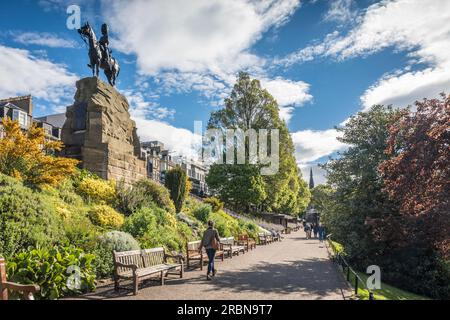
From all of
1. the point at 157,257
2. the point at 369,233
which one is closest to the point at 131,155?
the point at 157,257

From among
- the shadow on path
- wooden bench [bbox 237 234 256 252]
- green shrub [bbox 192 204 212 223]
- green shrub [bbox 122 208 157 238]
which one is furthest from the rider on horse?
the shadow on path

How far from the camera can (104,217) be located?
12242 mm

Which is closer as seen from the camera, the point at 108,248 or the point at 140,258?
the point at 140,258

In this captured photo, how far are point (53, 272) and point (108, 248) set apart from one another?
99.4 inches

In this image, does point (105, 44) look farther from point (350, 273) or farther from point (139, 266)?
point (350, 273)

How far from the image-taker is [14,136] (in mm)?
12250

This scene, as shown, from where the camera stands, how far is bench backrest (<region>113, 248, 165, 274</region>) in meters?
8.32

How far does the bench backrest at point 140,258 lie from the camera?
832 cm

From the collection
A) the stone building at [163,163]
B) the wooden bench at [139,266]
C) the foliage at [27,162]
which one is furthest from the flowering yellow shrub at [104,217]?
the stone building at [163,163]

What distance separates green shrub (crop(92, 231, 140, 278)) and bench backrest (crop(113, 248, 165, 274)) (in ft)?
1.25

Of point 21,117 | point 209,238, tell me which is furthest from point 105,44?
point 21,117

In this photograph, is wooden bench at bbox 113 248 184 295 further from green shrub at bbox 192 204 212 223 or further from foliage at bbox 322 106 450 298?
green shrub at bbox 192 204 212 223

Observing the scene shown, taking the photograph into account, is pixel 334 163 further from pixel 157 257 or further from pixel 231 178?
pixel 231 178
